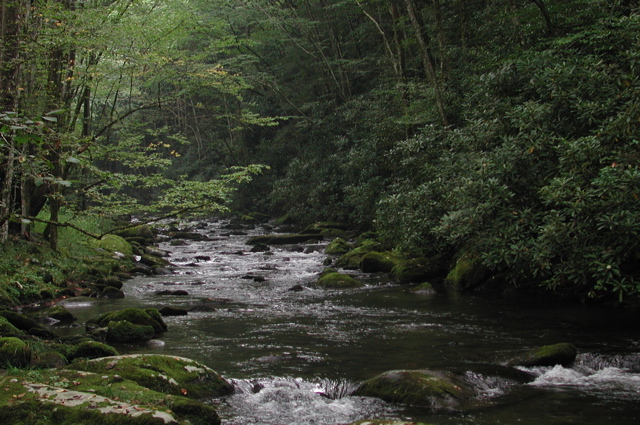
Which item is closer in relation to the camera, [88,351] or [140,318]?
[88,351]

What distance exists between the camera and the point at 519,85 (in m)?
10.8

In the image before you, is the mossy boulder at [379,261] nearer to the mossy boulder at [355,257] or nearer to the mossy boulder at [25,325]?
the mossy boulder at [355,257]

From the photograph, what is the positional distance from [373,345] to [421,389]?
216 centimetres

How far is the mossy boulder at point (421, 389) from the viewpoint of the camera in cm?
535

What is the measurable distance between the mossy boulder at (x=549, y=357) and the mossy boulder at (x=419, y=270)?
6.63 m

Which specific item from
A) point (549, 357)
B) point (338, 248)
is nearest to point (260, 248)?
point (338, 248)

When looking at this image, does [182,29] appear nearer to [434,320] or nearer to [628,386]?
[434,320]

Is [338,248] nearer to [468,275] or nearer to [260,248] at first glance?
[260,248]

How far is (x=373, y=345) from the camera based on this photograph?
24.9ft

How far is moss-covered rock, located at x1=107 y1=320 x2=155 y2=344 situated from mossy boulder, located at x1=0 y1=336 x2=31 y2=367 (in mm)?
2091

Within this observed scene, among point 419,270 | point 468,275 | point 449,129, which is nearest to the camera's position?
point 468,275

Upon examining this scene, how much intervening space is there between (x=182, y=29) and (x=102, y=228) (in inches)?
365

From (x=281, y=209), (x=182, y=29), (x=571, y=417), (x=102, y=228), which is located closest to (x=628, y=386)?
(x=571, y=417)

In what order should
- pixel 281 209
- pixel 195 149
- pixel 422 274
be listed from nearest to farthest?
pixel 422 274
pixel 281 209
pixel 195 149
